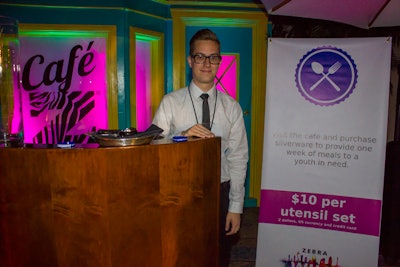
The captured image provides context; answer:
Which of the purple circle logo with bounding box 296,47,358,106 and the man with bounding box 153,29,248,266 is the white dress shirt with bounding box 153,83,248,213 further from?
the purple circle logo with bounding box 296,47,358,106

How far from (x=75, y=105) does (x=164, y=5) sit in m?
1.84

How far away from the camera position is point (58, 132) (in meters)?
4.21

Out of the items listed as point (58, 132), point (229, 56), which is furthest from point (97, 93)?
point (229, 56)

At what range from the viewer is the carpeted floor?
3438mm

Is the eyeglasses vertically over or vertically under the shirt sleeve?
over

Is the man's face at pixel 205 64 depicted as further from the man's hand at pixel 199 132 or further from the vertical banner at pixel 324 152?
the vertical banner at pixel 324 152

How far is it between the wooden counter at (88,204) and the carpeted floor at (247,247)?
7.39ft

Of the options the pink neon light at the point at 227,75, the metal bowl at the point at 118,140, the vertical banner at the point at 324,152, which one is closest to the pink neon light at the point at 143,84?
the pink neon light at the point at 227,75

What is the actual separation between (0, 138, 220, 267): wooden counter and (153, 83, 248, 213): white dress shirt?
71 centimetres

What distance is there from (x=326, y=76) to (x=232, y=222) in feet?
5.19

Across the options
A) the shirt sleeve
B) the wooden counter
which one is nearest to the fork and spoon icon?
the shirt sleeve

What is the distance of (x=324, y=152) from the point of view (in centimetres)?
289

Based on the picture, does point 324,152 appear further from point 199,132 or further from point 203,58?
point 199,132

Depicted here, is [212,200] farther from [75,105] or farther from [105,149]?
[75,105]
